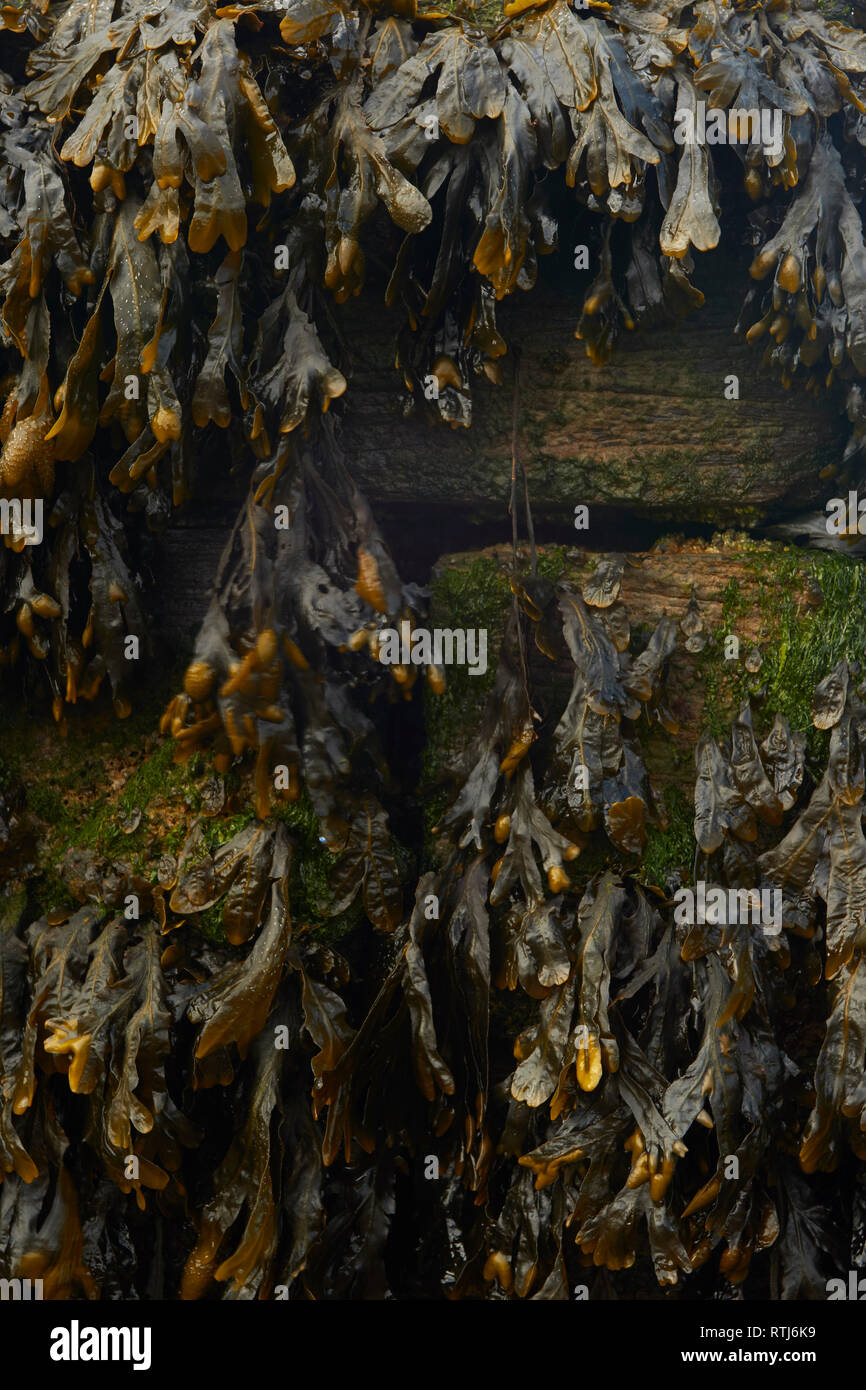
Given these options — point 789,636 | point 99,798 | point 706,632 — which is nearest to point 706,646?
point 706,632

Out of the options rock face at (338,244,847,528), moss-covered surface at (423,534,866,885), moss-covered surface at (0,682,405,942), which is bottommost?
moss-covered surface at (0,682,405,942)

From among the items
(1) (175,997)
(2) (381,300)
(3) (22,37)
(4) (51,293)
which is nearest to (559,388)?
(2) (381,300)

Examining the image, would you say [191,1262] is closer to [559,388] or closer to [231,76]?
[559,388]

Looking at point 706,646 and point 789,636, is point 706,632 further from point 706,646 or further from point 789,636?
point 789,636

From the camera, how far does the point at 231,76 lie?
185 centimetres


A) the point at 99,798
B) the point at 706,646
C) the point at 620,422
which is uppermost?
the point at 620,422

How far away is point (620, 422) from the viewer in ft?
7.28

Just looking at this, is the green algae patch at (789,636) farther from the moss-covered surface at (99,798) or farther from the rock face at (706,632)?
the moss-covered surface at (99,798)

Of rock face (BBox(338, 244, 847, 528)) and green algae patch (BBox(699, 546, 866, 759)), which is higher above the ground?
rock face (BBox(338, 244, 847, 528))

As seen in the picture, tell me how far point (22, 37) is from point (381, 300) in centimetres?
95

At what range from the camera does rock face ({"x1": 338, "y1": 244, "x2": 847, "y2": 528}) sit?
7.19ft

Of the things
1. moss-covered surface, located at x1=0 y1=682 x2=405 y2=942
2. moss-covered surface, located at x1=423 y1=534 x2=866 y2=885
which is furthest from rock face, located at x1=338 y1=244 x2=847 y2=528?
moss-covered surface, located at x1=0 y1=682 x2=405 y2=942

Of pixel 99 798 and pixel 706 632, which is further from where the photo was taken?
pixel 99 798

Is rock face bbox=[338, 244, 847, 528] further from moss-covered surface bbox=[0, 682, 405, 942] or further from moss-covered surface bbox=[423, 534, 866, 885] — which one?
moss-covered surface bbox=[0, 682, 405, 942]
